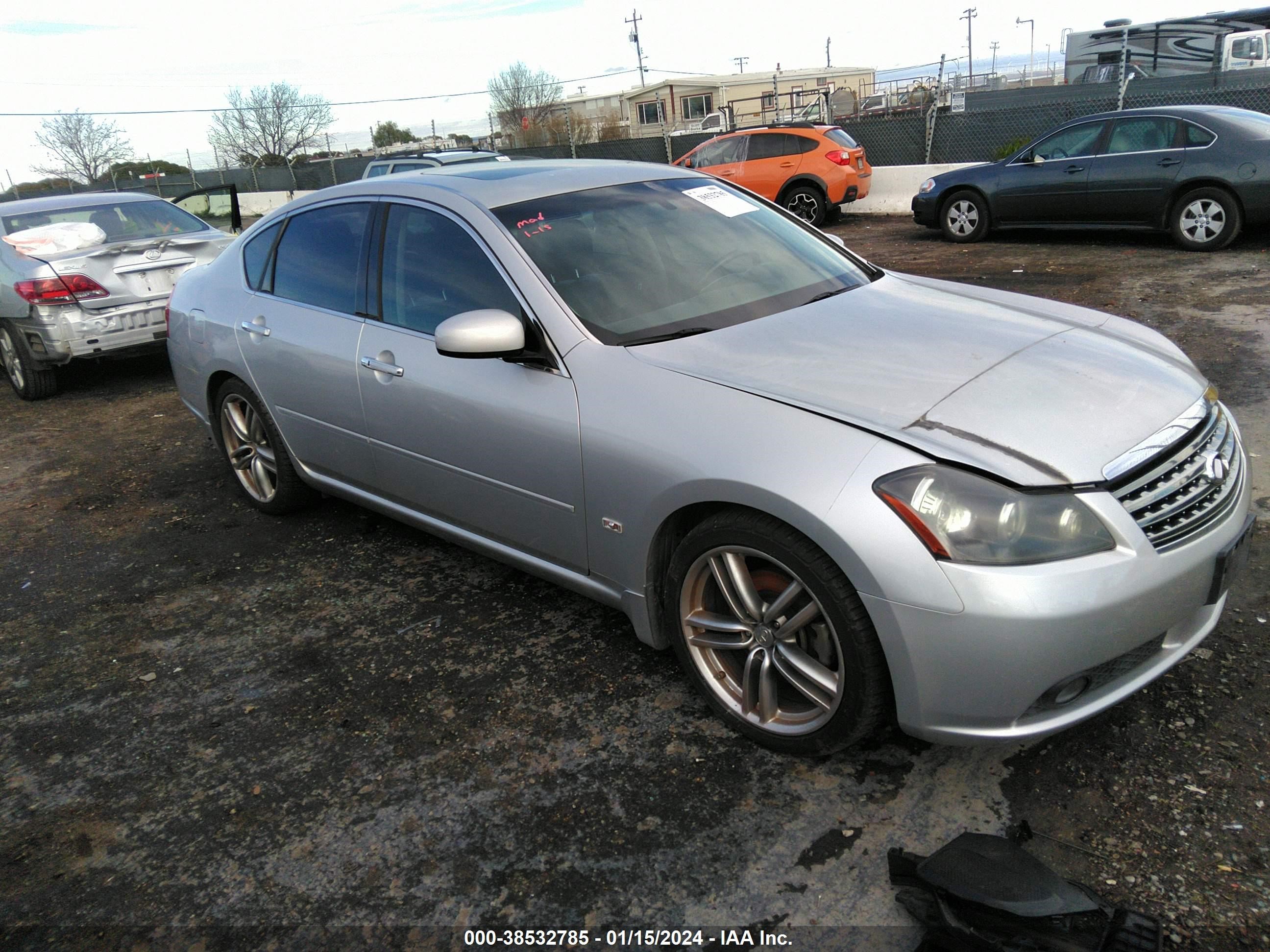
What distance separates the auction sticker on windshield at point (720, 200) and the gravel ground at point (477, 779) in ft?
5.54

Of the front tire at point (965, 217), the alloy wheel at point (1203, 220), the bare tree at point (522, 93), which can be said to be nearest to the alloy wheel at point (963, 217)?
the front tire at point (965, 217)

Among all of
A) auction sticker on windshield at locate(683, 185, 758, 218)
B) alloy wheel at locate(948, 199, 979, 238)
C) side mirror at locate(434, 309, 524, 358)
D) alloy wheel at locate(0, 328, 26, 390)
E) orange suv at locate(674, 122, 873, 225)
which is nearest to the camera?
side mirror at locate(434, 309, 524, 358)

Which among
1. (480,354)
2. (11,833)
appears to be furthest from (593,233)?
(11,833)

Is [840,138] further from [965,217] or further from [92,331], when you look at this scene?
[92,331]

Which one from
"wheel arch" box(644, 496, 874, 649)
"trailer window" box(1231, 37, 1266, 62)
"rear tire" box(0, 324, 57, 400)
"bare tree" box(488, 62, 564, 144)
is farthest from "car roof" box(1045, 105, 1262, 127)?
"bare tree" box(488, 62, 564, 144)

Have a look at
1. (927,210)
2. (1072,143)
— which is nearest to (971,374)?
(1072,143)

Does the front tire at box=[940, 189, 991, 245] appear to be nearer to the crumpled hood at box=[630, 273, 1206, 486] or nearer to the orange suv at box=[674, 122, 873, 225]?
the orange suv at box=[674, 122, 873, 225]

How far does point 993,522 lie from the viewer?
2193mm

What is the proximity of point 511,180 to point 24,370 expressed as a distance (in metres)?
6.27

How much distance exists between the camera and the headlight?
2.18m

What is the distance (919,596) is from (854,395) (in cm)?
60

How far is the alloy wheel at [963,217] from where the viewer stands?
11742 mm

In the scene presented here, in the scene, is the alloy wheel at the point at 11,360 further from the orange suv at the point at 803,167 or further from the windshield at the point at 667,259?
the orange suv at the point at 803,167

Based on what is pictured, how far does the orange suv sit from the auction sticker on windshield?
11.2m
